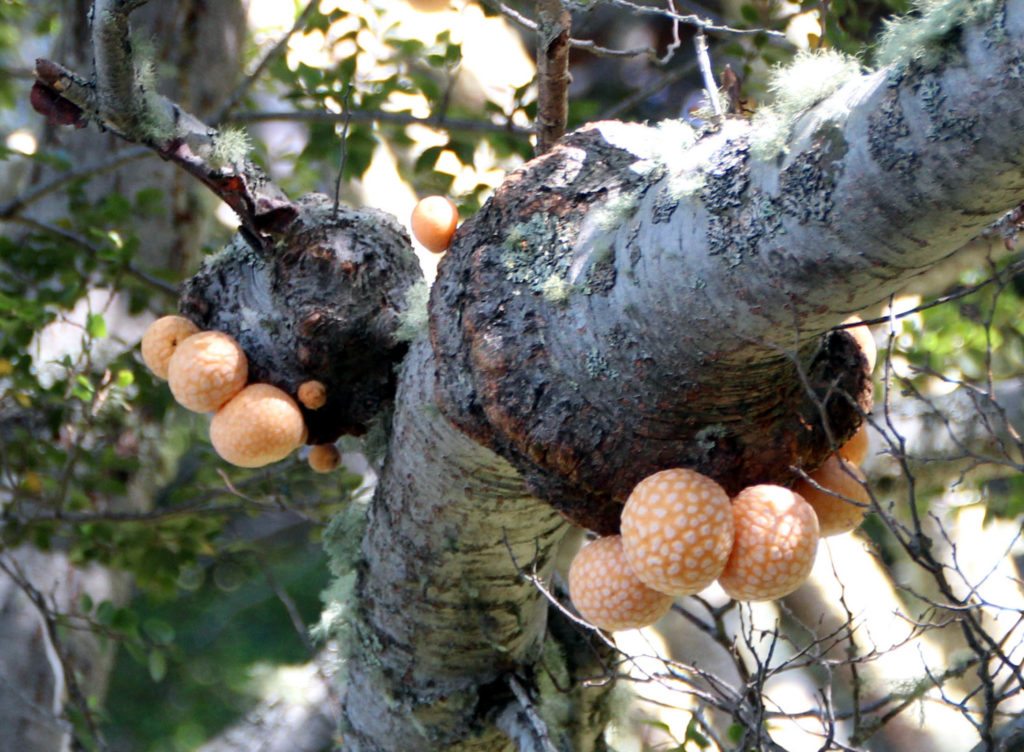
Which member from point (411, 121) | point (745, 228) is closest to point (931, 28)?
point (745, 228)

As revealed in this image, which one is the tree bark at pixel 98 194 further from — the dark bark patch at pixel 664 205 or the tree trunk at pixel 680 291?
the dark bark patch at pixel 664 205

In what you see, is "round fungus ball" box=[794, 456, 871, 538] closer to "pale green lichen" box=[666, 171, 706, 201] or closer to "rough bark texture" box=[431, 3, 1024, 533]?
"rough bark texture" box=[431, 3, 1024, 533]

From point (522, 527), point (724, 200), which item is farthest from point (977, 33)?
point (522, 527)

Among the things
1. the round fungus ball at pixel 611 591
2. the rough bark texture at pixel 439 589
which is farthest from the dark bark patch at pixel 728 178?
the rough bark texture at pixel 439 589

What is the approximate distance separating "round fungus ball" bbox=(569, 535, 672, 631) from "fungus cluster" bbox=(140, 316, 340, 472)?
1.87 ft

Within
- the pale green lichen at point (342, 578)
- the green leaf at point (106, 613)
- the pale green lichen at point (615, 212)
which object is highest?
the pale green lichen at point (615, 212)

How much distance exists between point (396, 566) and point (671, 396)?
74 centimetres

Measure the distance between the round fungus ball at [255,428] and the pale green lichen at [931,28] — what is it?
1012 mm

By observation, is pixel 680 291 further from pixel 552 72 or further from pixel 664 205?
pixel 552 72

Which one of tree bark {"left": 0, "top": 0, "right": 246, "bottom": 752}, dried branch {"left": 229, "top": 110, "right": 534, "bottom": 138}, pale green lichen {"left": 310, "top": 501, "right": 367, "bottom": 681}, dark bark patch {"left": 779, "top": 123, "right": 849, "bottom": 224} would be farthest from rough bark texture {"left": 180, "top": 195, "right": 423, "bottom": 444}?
tree bark {"left": 0, "top": 0, "right": 246, "bottom": 752}

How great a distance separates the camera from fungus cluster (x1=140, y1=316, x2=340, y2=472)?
1529 mm

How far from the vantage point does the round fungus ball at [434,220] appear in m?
1.52

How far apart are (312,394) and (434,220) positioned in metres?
0.36

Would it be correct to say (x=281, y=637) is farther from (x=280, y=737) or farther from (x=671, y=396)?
(x=671, y=396)
